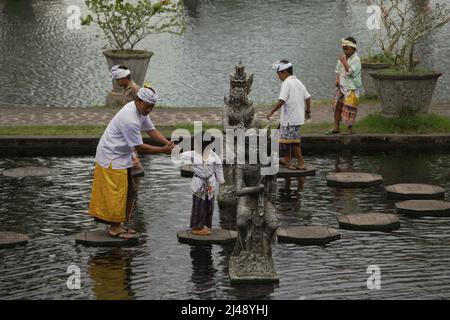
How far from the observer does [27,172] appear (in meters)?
17.6

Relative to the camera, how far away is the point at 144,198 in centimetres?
1619

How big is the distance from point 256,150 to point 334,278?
1662 millimetres

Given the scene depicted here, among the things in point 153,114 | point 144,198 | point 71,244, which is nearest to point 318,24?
point 153,114

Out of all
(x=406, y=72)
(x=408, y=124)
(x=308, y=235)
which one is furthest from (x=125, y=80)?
(x=406, y=72)

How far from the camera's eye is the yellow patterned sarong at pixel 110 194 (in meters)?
13.9

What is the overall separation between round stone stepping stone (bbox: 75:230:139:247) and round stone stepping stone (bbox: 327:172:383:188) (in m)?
3.97

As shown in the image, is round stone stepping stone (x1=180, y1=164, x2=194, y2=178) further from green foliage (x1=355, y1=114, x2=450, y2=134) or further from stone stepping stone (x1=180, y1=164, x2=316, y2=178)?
green foliage (x1=355, y1=114, x2=450, y2=134)

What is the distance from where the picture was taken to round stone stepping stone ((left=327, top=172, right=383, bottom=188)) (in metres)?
16.9

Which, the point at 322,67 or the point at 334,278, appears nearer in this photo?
the point at 334,278

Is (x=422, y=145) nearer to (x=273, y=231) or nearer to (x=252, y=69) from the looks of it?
(x=273, y=231)

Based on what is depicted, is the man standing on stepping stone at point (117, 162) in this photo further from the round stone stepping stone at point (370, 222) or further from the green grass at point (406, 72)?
the green grass at point (406, 72)

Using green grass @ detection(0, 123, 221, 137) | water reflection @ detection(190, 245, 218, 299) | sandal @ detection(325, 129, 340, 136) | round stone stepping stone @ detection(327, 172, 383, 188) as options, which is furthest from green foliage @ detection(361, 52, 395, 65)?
water reflection @ detection(190, 245, 218, 299)

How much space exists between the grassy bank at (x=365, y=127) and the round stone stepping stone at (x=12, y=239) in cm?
584

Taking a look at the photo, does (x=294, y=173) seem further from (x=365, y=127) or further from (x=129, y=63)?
(x=129, y=63)
